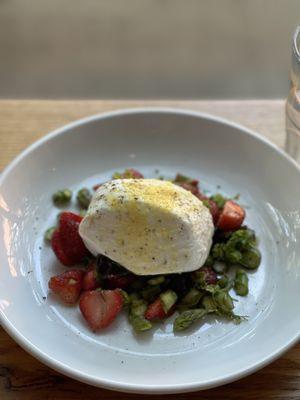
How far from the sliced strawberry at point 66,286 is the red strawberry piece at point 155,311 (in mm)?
185

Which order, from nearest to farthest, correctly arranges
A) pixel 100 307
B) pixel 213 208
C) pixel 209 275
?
pixel 100 307 < pixel 209 275 < pixel 213 208

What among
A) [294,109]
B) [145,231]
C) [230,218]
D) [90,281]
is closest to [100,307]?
[90,281]

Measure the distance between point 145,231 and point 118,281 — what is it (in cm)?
14

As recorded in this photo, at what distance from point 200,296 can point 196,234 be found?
0.15 m

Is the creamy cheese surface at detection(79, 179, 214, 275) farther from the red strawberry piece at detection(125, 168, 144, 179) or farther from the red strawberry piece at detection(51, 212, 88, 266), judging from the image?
the red strawberry piece at detection(125, 168, 144, 179)

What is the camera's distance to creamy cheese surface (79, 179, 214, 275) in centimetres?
152

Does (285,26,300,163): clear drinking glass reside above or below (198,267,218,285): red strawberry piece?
above

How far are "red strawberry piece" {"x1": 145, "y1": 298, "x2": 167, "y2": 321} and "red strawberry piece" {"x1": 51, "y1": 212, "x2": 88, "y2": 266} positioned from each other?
257 mm

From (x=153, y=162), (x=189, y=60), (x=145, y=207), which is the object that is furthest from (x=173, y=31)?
(x=145, y=207)

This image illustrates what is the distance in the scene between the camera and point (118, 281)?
153 centimetres

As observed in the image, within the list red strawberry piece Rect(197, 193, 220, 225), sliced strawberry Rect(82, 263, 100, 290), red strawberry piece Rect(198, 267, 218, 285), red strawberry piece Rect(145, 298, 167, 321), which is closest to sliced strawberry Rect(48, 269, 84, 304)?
sliced strawberry Rect(82, 263, 100, 290)

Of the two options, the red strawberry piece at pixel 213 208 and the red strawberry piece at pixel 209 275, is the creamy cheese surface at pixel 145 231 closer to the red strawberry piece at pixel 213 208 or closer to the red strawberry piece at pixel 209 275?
the red strawberry piece at pixel 209 275

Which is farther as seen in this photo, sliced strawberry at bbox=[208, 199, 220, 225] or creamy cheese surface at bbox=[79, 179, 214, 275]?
sliced strawberry at bbox=[208, 199, 220, 225]

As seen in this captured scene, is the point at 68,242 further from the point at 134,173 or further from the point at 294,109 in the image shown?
the point at 294,109
